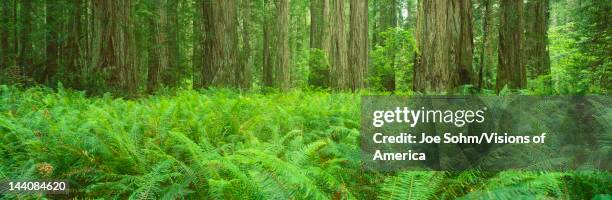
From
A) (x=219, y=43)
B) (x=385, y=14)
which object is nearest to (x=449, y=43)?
(x=219, y=43)

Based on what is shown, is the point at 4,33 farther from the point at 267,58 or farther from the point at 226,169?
the point at 226,169

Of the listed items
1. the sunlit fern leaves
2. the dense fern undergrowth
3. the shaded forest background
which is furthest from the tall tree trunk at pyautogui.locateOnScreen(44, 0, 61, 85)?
the sunlit fern leaves

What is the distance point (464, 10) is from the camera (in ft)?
21.5

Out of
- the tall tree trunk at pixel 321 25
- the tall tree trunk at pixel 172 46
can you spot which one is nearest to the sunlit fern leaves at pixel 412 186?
the tall tree trunk at pixel 172 46

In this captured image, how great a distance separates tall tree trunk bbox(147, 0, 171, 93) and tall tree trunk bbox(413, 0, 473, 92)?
11.3 meters

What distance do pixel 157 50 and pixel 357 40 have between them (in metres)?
7.26

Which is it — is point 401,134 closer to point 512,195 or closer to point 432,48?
point 512,195

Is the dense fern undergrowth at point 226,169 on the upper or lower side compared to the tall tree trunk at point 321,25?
lower

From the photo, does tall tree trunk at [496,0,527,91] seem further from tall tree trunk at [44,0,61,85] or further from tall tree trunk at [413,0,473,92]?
tall tree trunk at [44,0,61,85]

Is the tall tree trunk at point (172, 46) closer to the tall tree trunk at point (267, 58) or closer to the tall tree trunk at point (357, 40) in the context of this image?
the tall tree trunk at point (357, 40)

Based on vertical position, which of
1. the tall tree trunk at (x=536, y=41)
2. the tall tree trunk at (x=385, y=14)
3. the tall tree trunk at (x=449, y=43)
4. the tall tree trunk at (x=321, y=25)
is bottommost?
the tall tree trunk at (x=449, y=43)

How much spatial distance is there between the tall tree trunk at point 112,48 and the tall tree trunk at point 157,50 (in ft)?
24.6

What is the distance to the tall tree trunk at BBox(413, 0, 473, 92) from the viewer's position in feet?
21.4

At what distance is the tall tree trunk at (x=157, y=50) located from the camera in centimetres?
1609
